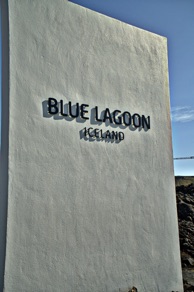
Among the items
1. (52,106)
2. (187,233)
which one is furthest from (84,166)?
(187,233)

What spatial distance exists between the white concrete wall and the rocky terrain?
3.17ft

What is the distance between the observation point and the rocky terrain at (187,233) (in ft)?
26.4

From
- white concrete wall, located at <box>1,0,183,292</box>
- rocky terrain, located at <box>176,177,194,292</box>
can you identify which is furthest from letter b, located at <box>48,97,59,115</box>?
rocky terrain, located at <box>176,177,194,292</box>

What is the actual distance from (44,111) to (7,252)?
6.98 ft

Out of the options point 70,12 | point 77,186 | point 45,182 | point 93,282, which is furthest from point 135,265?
point 70,12

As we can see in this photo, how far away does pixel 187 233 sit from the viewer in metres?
10.9

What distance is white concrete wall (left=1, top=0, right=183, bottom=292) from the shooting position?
18.2ft

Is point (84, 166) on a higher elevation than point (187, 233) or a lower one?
higher

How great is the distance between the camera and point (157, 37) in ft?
25.7

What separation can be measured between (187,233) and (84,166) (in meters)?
5.86

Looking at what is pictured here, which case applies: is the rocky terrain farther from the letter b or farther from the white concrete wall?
the letter b

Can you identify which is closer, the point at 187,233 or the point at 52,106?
the point at 52,106

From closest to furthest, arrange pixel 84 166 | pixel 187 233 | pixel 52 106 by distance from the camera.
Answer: pixel 52 106 → pixel 84 166 → pixel 187 233

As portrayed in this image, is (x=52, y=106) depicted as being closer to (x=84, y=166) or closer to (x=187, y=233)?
(x=84, y=166)
